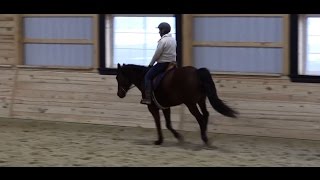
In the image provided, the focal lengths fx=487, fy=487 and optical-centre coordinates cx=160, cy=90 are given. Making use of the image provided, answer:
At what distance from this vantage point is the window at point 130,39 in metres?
9.21

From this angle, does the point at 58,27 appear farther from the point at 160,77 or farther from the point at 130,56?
the point at 160,77

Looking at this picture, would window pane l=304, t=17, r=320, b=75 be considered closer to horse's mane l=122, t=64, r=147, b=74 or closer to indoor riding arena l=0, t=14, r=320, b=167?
indoor riding arena l=0, t=14, r=320, b=167

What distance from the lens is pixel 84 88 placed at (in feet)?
31.0

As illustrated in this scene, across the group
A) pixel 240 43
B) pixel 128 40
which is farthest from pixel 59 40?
pixel 240 43

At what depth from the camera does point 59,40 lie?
9.81 metres

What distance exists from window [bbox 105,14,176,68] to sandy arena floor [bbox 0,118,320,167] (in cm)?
140

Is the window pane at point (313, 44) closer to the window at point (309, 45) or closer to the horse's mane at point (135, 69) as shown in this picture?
the window at point (309, 45)

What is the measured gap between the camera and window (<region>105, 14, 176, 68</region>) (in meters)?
9.21

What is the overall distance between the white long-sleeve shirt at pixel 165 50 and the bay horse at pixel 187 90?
208mm

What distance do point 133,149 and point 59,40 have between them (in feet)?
12.3

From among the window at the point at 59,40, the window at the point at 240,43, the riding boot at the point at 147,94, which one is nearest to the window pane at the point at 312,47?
the window at the point at 240,43
